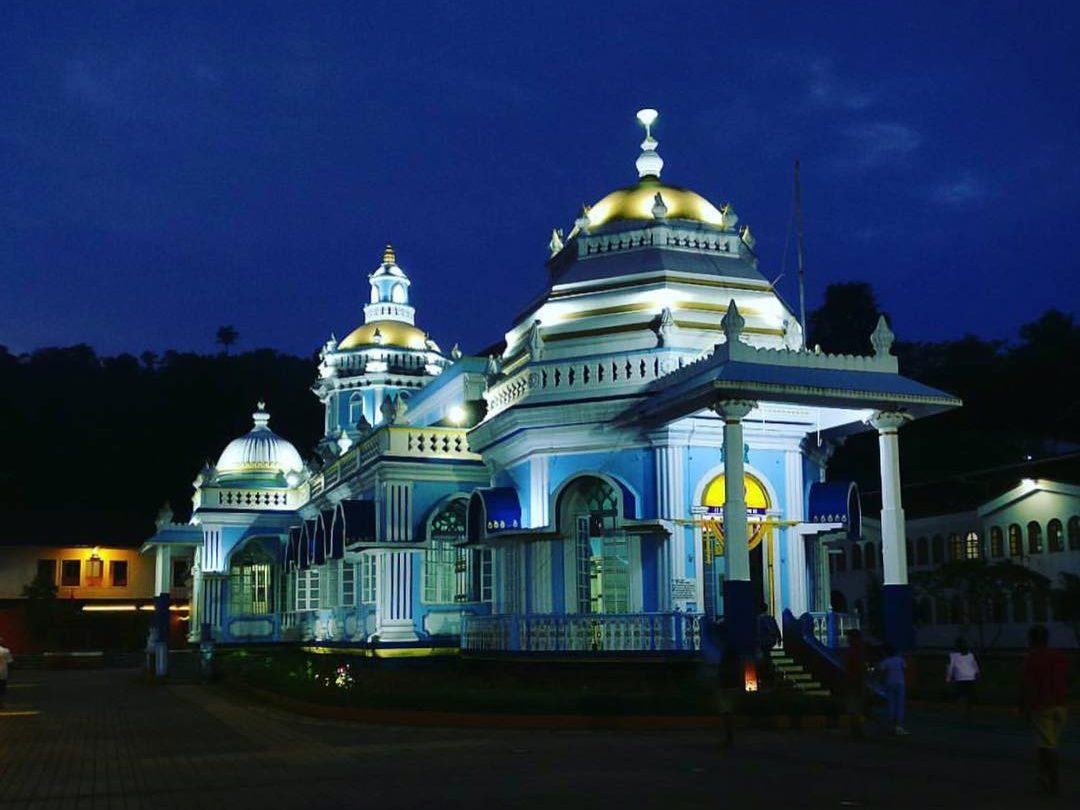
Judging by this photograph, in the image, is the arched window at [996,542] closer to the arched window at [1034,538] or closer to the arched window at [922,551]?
the arched window at [1034,538]

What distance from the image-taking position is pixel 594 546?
845 inches

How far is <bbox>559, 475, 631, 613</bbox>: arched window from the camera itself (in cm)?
2108

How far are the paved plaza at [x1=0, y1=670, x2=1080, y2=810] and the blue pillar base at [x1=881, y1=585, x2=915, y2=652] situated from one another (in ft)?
4.19

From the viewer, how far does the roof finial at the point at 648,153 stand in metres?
25.2

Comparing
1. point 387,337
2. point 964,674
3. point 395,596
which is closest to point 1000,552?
point 387,337

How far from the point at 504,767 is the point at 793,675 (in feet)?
25.4

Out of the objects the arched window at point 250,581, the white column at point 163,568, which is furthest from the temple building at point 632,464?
the white column at point 163,568

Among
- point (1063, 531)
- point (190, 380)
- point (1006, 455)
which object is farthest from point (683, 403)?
point (190, 380)

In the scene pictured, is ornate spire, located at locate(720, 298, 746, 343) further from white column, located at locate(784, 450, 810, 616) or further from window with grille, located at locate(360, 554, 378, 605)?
window with grille, located at locate(360, 554, 378, 605)

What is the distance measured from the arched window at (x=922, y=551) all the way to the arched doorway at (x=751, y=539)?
1158 inches

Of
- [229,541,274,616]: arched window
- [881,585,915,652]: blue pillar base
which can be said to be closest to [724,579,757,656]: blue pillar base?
[881,585,915,652]: blue pillar base

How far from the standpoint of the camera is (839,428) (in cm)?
2109

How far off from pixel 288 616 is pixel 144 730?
18.6m

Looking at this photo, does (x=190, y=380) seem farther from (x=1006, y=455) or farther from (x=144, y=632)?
(x=1006, y=455)
